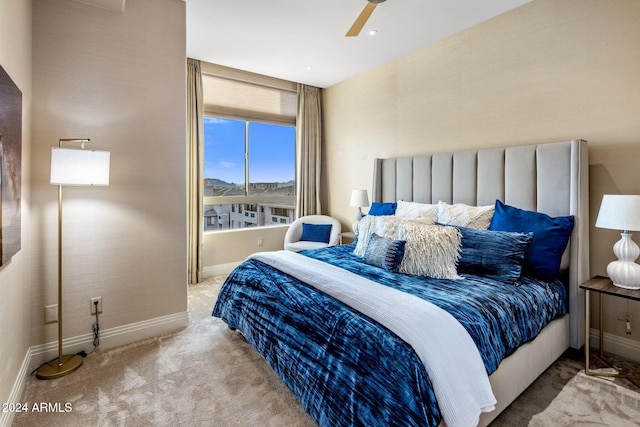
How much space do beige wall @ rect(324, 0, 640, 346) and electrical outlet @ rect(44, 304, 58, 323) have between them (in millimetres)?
3630

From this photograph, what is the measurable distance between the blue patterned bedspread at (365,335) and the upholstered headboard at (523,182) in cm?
26

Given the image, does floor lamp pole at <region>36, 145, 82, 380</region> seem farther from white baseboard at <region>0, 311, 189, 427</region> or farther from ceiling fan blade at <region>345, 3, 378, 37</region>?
ceiling fan blade at <region>345, 3, 378, 37</region>

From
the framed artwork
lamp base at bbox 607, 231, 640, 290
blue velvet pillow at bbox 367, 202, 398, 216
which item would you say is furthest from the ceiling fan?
lamp base at bbox 607, 231, 640, 290

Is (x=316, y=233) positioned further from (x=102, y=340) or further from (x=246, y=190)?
(x=102, y=340)

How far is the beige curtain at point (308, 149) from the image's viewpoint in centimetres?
493

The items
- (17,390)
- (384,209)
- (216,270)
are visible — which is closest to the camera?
(17,390)

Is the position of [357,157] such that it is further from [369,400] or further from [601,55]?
[369,400]

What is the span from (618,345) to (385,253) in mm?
1874

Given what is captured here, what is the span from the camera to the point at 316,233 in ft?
14.6

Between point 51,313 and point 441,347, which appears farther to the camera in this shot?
point 51,313

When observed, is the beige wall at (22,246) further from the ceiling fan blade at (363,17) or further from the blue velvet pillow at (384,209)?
the blue velvet pillow at (384,209)

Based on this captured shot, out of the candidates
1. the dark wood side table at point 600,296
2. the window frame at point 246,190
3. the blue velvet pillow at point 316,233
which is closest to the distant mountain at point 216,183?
the window frame at point 246,190

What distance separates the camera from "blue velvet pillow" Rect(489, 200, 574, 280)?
2.20 m

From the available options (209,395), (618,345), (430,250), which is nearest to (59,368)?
(209,395)
